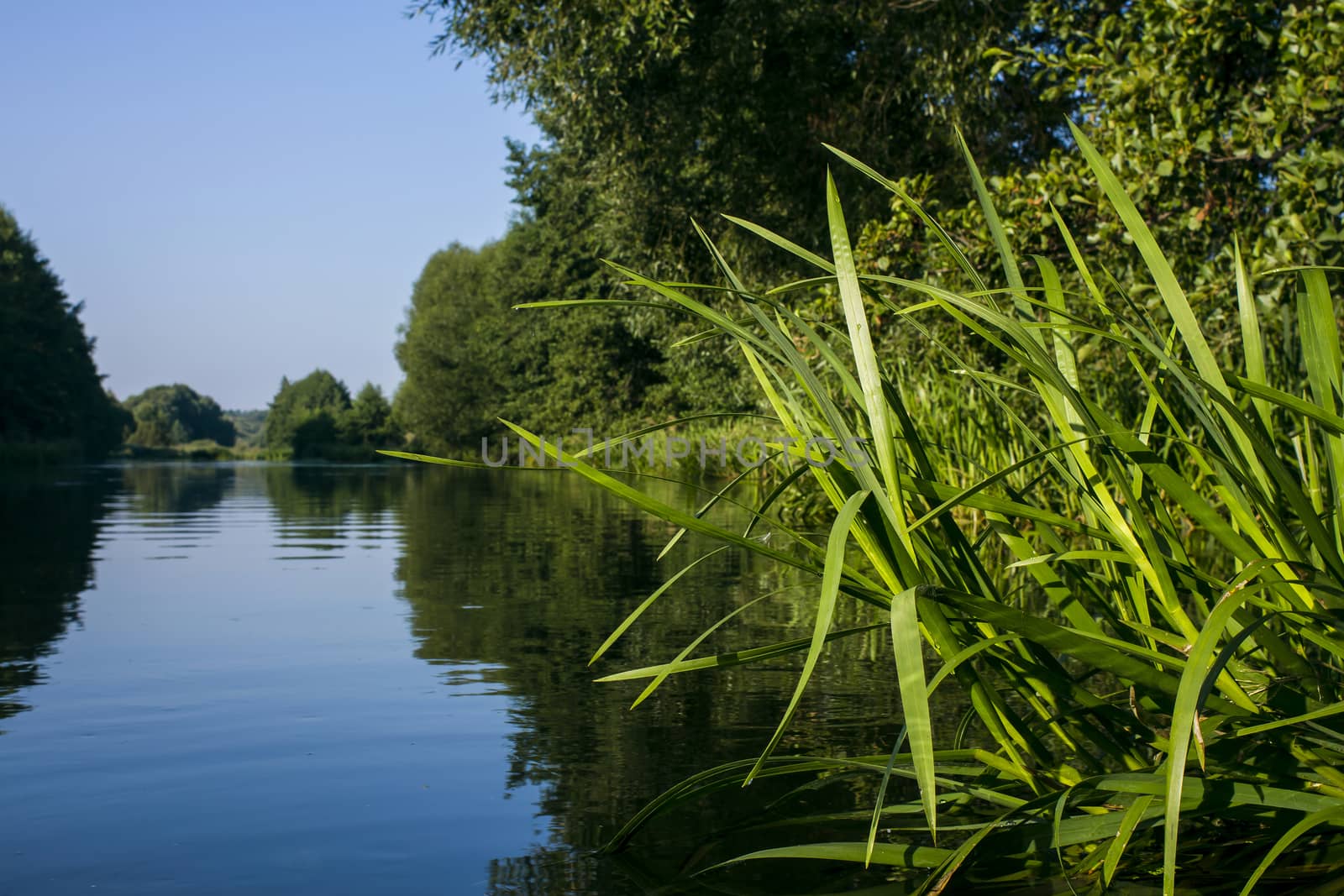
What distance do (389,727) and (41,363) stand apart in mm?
51930

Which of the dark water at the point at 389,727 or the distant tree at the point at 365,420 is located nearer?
the dark water at the point at 389,727

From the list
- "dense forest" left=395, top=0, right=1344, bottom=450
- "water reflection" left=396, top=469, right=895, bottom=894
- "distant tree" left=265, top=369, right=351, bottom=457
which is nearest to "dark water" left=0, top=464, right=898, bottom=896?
"water reflection" left=396, top=469, right=895, bottom=894

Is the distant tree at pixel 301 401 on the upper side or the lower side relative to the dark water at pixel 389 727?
upper

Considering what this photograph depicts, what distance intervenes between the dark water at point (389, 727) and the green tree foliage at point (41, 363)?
42925 mm

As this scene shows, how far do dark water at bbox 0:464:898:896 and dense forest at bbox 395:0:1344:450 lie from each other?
106 centimetres

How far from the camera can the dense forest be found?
532cm

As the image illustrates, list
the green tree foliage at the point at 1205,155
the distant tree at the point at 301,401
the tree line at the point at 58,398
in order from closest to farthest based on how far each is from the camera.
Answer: the green tree foliage at the point at 1205,155 → the tree line at the point at 58,398 → the distant tree at the point at 301,401

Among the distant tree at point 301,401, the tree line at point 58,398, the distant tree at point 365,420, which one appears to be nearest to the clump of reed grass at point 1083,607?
the tree line at point 58,398

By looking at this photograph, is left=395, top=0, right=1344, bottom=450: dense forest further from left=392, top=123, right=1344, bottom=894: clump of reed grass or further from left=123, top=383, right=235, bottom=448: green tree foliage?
left=123, top=383, right=235, bottom=448: green tree foliage

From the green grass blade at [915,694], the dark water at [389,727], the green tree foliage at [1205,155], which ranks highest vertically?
the green tree foliage at [1205,155]

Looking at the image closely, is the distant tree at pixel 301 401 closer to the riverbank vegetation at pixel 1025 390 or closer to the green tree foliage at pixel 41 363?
the green tree foliage at pixel 41 363

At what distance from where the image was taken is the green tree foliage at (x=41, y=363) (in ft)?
147

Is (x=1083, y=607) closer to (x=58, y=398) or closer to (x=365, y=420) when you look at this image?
(x=58, y=398)

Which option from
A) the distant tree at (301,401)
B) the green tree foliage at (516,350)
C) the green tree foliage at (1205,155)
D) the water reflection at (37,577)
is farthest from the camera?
the distant tree at (301,401)
